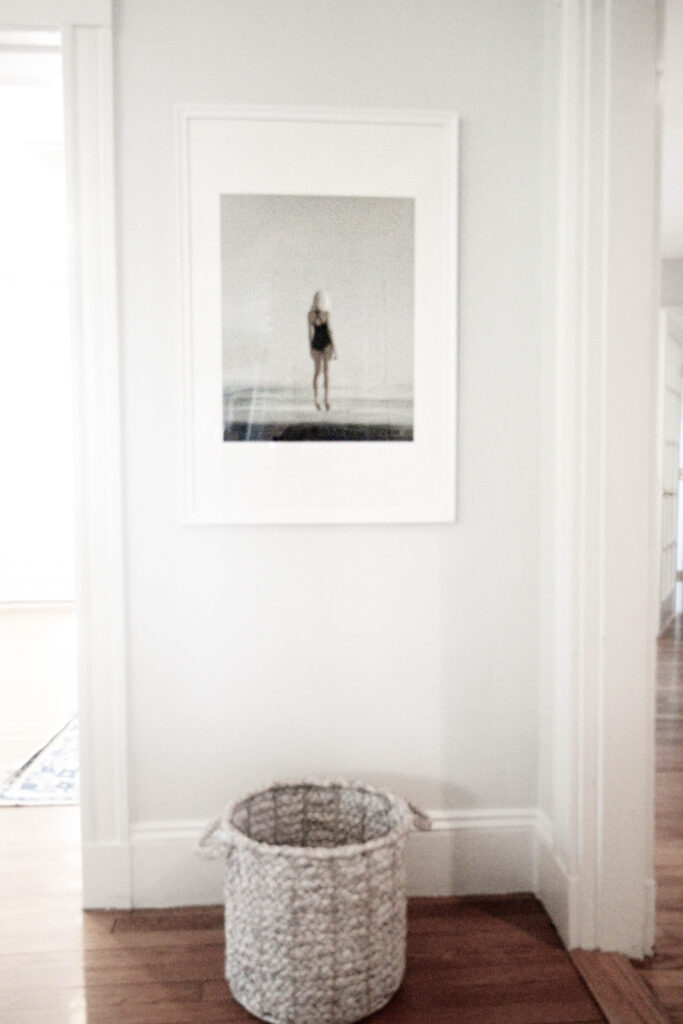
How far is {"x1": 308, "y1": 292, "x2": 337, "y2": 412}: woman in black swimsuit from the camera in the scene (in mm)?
2049

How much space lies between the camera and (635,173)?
177cm

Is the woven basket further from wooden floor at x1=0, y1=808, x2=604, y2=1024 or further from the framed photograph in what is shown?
the framed photograph

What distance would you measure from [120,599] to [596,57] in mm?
1655

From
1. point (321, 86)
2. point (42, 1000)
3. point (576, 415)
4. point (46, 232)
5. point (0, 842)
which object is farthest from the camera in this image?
point (46, 232)

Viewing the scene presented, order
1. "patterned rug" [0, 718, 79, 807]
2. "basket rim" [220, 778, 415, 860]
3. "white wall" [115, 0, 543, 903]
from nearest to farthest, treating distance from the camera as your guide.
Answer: "basket rim" [220, 778, 415, 860], "white wall" [115, 0, 543, 903], "patterned rug" [0, 718, 79, 807]

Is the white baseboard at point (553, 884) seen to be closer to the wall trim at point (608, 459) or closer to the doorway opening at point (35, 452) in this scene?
the wall trim at point (608, 459)

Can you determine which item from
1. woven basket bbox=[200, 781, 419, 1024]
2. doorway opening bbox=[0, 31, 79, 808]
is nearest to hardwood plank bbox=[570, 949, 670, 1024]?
woven basket bbox=[200, 781, 419, 1024]

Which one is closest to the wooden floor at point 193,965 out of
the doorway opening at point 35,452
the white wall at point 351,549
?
the white wall at point 351,549

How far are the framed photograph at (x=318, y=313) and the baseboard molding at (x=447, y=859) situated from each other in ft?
2.65

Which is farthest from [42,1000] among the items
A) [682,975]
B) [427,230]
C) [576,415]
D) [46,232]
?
[46,232]

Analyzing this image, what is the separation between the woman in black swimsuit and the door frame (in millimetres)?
478

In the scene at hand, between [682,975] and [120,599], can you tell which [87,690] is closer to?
[120,599]

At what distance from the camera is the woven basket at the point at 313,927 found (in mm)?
1643

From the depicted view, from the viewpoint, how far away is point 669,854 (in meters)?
2.37
